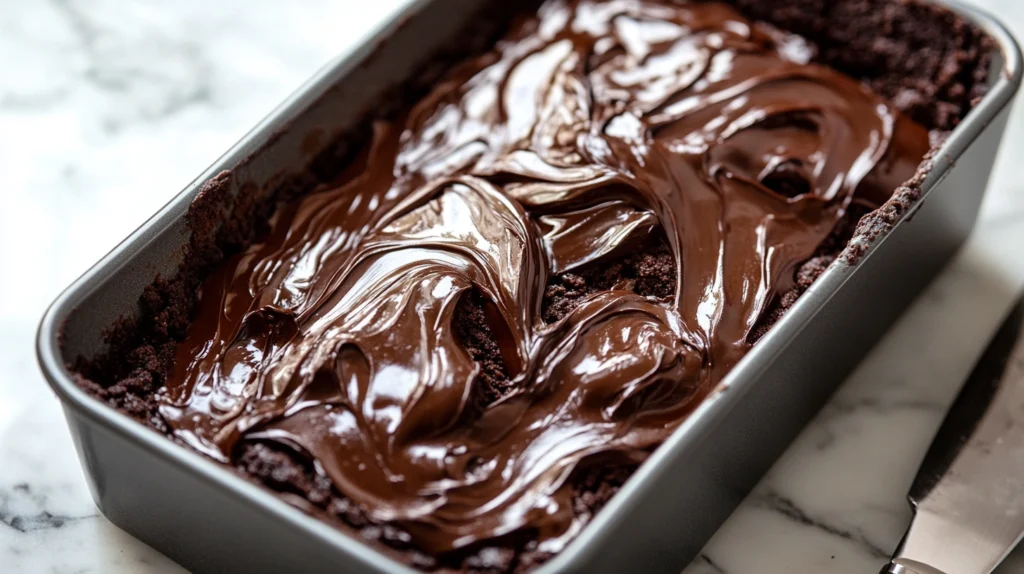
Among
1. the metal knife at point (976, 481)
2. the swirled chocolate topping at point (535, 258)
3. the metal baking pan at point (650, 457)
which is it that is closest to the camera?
the metal baking pan at point (650, 457)

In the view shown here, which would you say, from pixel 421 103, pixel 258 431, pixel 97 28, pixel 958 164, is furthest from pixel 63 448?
pixel 958 164

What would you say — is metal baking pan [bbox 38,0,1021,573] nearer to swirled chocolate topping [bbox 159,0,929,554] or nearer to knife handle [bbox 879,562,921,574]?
swirled chocolate topping [bbox 159,0,929,554]

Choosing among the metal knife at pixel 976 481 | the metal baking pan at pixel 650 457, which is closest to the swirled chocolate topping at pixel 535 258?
the metal baking pan at pixel 650 457

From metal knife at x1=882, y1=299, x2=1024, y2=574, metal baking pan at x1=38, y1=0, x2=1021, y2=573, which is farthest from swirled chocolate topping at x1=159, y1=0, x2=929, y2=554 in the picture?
metal knife at x1=882, y1=299, x2=1024, y2=574

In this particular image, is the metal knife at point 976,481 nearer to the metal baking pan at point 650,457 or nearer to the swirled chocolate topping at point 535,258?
the metal baking pan at point 650,457

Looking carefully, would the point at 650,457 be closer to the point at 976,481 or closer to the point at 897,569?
the point at 897,569

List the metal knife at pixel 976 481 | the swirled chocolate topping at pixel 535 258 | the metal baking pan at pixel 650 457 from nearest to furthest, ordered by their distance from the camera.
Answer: the metal baking pan at pixel 650 457
the swirled chocolate topping at pixel 535 258
the metal knife at pixel 976 481

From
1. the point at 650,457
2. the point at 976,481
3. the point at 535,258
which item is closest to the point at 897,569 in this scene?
the point at 976,481
